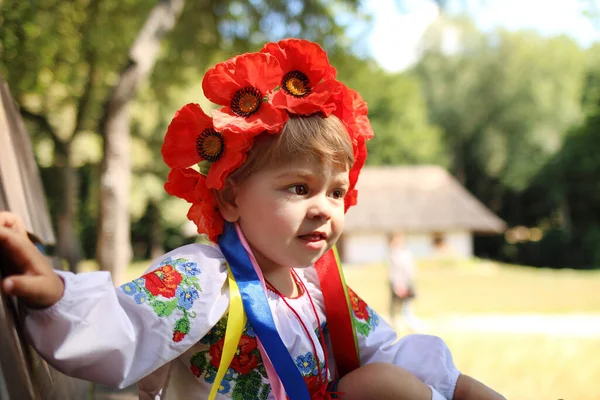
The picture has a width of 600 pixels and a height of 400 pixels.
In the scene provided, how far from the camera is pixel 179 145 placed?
201cm

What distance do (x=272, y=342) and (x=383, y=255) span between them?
3226 cm

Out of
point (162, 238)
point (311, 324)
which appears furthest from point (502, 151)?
point (311, 324)

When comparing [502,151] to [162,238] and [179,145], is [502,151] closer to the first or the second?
→ [162,238]

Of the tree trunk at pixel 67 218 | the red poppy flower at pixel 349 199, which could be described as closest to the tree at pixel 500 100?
the tree trunk at pixel 67 218

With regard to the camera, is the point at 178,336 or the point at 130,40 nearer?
the point at 178,336

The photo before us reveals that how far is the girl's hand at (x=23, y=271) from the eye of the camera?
52.0 inches

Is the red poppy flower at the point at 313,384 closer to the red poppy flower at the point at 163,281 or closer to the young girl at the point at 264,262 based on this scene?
the young girl at the point at 264,262

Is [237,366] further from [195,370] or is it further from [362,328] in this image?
[362,328]

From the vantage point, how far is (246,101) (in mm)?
1964

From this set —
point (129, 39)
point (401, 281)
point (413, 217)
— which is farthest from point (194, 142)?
point (413, 217)

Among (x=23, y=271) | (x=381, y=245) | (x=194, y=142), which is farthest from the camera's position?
(x=381, y=245)

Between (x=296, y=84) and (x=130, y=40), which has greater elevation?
(x=130, y=40)

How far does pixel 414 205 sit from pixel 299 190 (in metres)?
34.0

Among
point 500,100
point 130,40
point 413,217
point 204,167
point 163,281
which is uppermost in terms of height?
point 130,40
